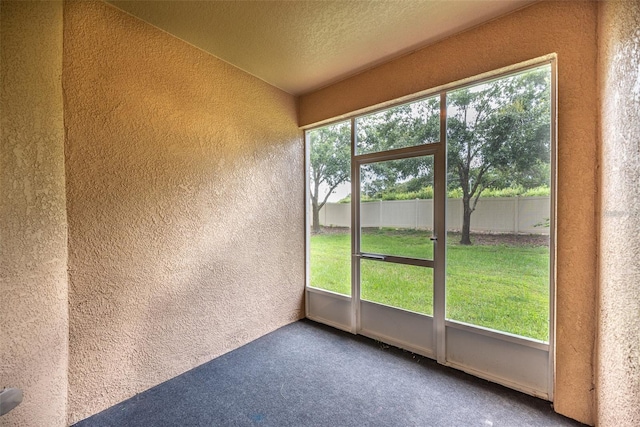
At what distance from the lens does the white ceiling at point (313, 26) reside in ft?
5.54

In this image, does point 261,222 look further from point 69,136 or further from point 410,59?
point 410,59

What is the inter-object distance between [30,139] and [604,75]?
3141mm

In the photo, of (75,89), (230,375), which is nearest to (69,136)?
(75,89)

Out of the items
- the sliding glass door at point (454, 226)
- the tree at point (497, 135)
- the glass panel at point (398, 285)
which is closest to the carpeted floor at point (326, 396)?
the sliding glass door at point (454, 226)

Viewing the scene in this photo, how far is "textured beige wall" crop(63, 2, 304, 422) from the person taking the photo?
1597mm

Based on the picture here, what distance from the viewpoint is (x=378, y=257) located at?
2.58 metres

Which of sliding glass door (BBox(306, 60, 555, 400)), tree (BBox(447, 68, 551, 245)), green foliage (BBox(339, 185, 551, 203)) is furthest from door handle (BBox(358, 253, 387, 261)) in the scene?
tree (BBox(447, 68, 551, 245))

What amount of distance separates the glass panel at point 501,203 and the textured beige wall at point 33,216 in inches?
105

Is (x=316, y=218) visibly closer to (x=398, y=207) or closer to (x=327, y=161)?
(x=327, y=161)

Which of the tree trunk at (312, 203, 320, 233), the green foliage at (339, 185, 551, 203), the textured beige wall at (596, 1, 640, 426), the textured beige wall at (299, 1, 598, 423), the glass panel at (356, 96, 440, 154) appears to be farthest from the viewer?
the tree trunk at (312, 203, 320, 233)

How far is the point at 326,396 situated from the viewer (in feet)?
5.93

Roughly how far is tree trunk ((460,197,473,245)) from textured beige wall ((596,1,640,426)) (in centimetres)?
74

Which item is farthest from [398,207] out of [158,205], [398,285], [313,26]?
[158,205]

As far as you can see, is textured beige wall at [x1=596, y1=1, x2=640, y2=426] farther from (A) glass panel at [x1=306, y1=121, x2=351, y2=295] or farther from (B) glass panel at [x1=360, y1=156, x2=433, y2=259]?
(A) glass panel at [x1=306, y1=121, x2=351, y2=295]
